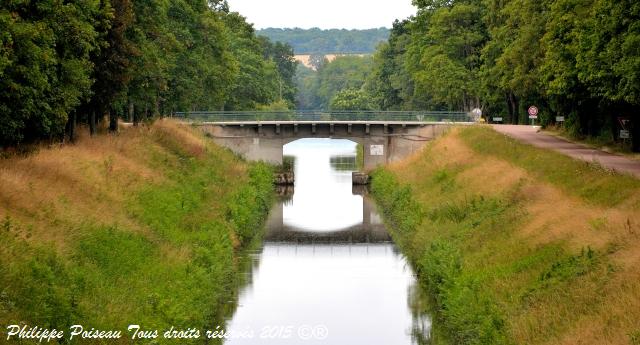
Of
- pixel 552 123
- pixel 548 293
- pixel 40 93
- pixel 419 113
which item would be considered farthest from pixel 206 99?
pixel 548 293

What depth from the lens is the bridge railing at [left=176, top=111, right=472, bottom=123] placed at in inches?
3349

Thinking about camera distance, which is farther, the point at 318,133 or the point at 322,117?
the point at 322,117

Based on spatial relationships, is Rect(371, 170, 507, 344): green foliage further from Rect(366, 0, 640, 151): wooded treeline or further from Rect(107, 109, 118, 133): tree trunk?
Rect(107, 109, 118, 133): tree trunk

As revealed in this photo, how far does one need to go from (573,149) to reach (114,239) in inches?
1220

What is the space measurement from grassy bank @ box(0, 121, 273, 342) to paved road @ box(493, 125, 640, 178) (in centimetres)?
1513

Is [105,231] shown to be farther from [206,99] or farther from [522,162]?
[206,99]

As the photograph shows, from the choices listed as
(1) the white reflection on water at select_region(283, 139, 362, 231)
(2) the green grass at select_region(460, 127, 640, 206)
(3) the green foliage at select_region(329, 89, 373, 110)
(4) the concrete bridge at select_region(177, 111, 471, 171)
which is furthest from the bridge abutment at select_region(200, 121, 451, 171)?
(3) the green foliage at select_region(329, 89, 373, 110)

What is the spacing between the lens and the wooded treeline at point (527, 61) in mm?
43469

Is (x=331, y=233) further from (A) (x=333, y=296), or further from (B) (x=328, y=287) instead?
(A) (x=333, y=296)

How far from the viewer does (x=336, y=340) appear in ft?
94.6

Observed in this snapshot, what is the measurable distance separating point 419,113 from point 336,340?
62979mm

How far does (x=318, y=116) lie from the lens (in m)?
86.9

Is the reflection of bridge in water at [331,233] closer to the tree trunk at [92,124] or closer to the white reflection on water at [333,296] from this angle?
the white reflection on water at [333,296]

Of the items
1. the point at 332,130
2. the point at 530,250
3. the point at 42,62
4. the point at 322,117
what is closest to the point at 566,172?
the point at 530,250
